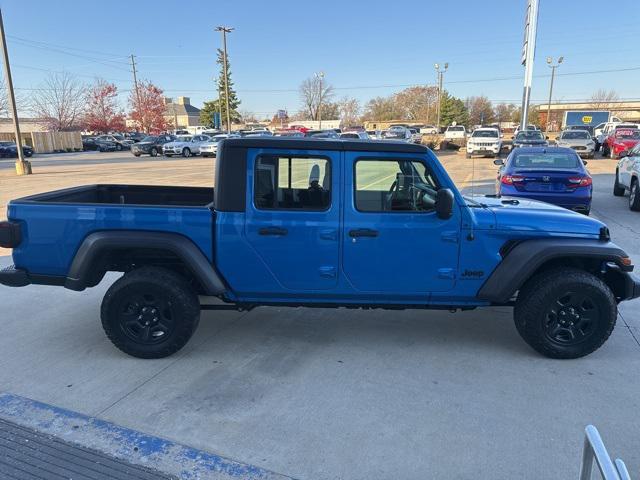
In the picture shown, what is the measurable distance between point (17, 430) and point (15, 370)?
951mm

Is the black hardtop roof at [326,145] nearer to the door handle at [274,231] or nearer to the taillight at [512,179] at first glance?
the door handle at [274,231]

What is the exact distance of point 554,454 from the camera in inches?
111

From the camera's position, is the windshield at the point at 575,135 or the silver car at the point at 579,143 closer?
the silver car at the point at 579,143

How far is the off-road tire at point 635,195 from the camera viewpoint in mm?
10500

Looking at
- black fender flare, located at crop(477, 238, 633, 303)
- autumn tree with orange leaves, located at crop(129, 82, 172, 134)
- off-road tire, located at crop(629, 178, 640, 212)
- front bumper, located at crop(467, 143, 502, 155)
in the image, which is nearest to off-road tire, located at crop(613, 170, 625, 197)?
off-road tire, located at crop(629, 178, 640, 212)

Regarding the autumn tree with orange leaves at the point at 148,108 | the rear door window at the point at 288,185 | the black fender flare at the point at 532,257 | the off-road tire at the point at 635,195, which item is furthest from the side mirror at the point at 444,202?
the autumn tree with orange leaves at the point at 148,108

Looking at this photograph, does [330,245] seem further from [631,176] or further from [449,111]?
[449,111]

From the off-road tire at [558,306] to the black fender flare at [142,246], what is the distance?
97.9 inches

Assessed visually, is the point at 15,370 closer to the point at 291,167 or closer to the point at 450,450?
the point at 291,167

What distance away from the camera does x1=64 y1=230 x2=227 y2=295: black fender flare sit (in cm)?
379

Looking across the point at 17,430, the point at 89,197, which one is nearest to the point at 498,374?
the point at 17,430

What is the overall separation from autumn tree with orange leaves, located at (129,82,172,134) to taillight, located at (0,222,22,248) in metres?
75.0

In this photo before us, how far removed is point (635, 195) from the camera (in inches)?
416

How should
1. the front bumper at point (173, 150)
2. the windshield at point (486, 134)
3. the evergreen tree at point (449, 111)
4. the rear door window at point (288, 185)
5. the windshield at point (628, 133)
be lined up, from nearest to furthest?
the rear door window at point (288, 185), the windshield at point (628, 133), the windshield at point (486, 134), the front bumper at point (173, 150), the evergreen tree at point (449, 111)
